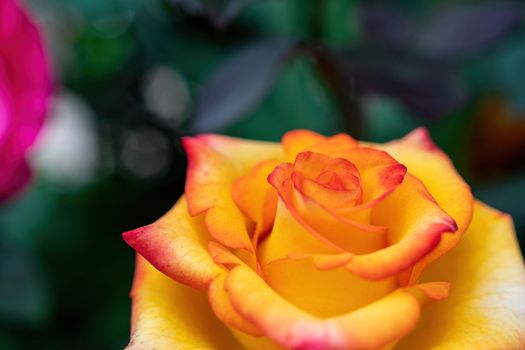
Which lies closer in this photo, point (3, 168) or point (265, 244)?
point (265, 244)

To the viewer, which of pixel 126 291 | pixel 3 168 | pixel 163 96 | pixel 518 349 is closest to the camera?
pixel 518 349

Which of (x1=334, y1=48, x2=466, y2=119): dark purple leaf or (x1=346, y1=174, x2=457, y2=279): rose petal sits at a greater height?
(x1=346, y1=174, x2=457, y2=279): rose petal

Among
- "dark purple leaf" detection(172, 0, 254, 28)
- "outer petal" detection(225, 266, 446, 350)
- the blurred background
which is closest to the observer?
"outer petal" detection(225, 266, 446, 350)

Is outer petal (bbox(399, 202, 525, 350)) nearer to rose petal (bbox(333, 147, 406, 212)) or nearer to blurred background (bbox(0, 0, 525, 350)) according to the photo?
rose petal (bbox(333, 147, 406, 212))

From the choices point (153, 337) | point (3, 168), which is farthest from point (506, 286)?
point (3, 168)

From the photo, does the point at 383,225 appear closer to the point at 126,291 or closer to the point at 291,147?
the point at 291,147

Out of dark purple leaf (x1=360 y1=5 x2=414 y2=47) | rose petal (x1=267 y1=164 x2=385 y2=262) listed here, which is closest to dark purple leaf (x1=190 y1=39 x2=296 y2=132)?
dark purple leaf (x1=360 y1=5 x2=414 y2=47)

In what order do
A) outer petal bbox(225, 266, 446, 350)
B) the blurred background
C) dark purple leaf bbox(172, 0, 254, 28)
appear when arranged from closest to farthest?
outer petal bbox(225, 266, 446, 350) < dark purple leaf bbox(172, 0, 254, 28) < the blurred background

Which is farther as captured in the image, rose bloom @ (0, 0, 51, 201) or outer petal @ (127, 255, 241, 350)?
rose bloom @ (0, 0, 51, 201)
